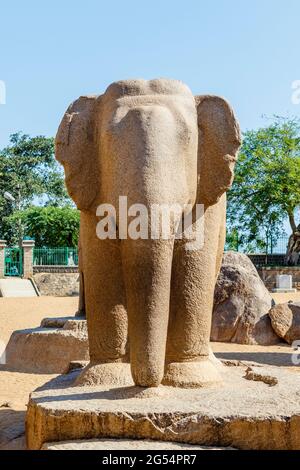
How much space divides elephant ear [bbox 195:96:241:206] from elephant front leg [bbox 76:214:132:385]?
0.64 m

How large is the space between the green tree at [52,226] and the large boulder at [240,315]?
65.3ft

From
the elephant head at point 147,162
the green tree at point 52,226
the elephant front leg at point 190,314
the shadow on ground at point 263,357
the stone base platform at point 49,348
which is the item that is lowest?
the shadow on ground at point 263,357

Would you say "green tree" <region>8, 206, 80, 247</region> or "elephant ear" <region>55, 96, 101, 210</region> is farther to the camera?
"green tree" <region>8, 206, 80, 247</region>

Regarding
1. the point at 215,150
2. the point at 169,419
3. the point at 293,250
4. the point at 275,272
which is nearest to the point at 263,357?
the point at 215,150

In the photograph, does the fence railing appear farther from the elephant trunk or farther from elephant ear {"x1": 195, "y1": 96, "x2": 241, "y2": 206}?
the elephant trunk

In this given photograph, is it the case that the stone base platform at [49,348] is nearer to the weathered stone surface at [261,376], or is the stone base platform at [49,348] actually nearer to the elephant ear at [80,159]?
the weathered stone surface at [261,376]

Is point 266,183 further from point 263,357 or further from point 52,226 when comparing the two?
point 263,357

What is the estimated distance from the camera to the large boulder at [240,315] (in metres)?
10.7

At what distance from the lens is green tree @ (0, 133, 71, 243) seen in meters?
33.8

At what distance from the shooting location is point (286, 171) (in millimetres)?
27703

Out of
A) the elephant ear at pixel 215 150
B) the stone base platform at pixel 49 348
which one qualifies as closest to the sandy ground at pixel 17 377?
the stone base platform at pixel 49 348

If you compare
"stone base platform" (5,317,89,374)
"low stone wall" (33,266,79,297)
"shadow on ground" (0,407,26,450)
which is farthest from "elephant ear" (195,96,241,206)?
"low stone wall" (33,266,79,297)

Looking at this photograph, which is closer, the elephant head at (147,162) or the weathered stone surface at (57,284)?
the elephant head at (147,162)
